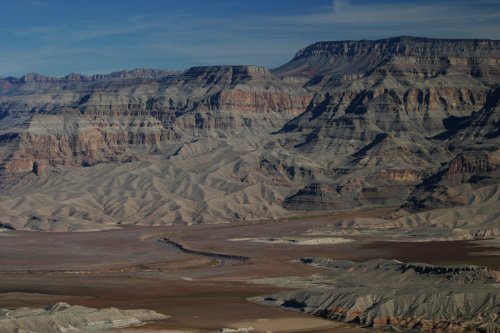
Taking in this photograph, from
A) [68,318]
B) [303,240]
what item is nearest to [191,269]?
[303,240]

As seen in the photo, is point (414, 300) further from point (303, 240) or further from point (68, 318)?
point (303, 240)

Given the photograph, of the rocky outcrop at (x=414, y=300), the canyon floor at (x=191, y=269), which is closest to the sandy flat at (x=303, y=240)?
the canyon floor at (x=191, y=269)

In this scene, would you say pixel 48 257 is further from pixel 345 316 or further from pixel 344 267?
pixel 345 316

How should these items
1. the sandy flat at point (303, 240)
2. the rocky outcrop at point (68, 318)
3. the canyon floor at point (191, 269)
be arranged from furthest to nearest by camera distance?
the sandy flat at point (303, 240)
the canyon floor at point (191, 269)
the rocky outcrop at point (68, 318)

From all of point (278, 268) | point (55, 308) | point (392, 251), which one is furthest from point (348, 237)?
point (55, 308)

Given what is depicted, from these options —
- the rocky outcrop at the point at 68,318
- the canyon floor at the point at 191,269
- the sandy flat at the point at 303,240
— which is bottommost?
the sandy flat at the point at 303,240

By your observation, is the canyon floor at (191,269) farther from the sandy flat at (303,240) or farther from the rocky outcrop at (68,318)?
the rocky outcrop at (68,318)
